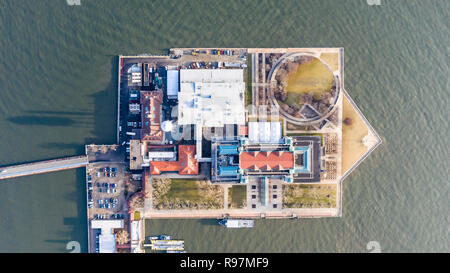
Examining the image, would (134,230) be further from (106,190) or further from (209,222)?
(209,222)

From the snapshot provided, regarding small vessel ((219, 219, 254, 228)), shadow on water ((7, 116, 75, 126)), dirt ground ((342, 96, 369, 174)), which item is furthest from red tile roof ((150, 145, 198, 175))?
dirt ground ((342, 96, 369, 174))

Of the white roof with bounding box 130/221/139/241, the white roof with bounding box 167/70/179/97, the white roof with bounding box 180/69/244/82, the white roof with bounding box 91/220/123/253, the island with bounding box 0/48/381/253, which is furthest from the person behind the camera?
the white roof with bounding box 91/220/123/253

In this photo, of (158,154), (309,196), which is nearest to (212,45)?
(158,154)

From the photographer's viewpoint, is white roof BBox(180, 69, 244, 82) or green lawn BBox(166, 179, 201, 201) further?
green lawn BBox(166, 179, 201, 201)

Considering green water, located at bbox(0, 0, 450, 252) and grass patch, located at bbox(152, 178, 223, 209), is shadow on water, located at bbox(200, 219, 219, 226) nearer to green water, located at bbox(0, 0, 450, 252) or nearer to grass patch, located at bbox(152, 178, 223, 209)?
green water, located at bbox(0, 0, 450, 252)

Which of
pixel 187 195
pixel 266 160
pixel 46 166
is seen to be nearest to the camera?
A: pixel 266 160
